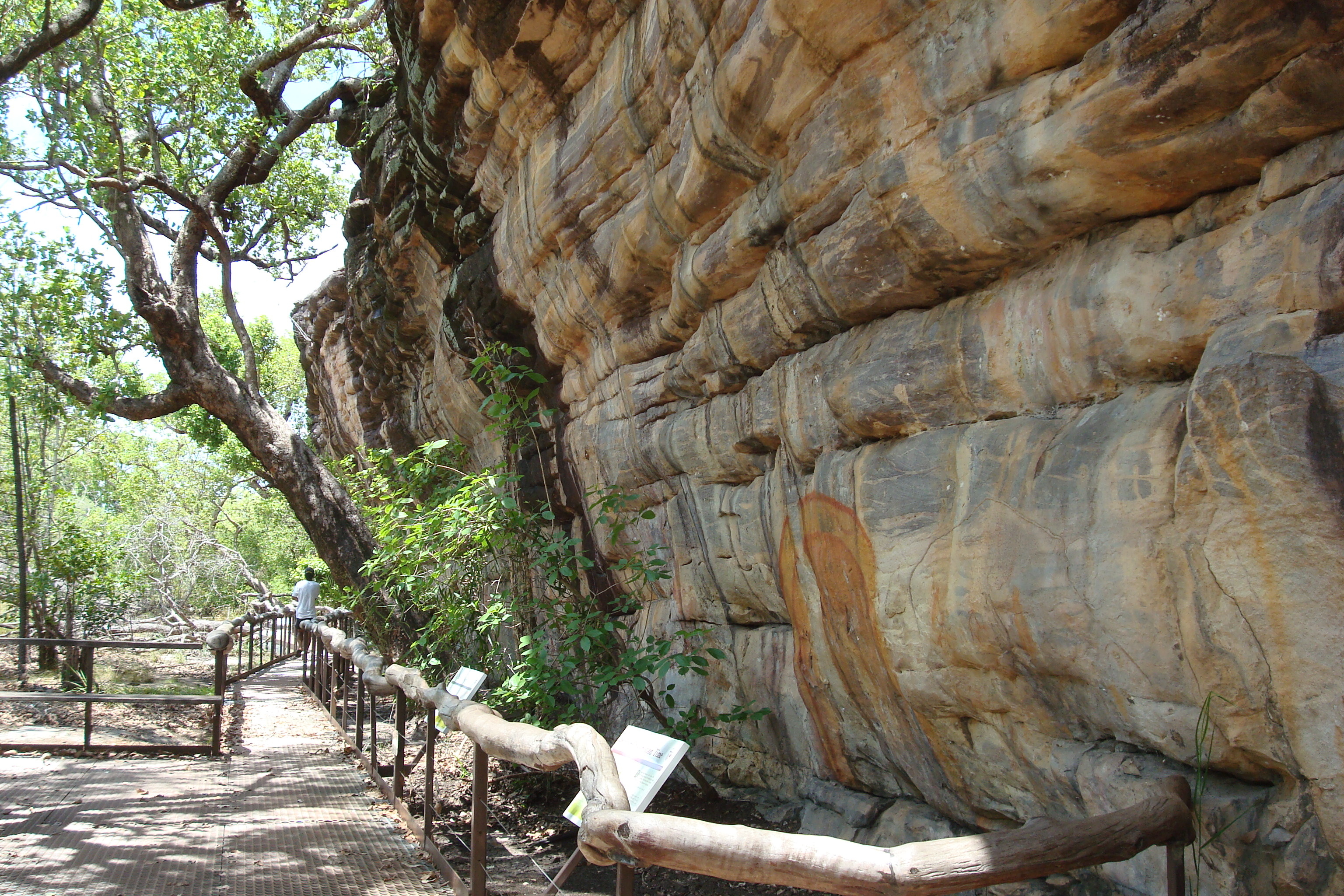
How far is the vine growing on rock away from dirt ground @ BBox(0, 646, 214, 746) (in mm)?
2408

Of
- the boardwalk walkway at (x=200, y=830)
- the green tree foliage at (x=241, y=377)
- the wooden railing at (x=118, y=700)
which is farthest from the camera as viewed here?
the green tree foliage at (x=241, y=377)

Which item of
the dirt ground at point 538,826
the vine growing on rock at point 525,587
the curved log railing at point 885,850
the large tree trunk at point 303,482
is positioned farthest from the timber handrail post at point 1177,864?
the large tree trunk at point 303,482

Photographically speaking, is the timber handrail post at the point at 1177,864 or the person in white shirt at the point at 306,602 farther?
the person in white shirt at the point at 306,602

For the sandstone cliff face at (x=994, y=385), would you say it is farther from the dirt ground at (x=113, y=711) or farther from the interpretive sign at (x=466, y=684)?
the dirt ground at (x=113, y=711)

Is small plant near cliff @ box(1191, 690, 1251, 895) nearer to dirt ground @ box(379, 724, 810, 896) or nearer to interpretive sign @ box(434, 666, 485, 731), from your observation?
dirt ground @ box(379, 724, 810, 896)

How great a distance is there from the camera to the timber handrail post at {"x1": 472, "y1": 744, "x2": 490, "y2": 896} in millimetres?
2957

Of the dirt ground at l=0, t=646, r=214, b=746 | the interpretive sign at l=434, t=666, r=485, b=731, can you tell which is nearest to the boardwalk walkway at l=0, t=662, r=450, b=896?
the interpretive sign at l=434, t=666, r=485, b=731

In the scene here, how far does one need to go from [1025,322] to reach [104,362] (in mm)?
19649

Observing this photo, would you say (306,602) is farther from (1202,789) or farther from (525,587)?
(1202,789)

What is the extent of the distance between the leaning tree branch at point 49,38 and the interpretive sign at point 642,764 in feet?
25.9

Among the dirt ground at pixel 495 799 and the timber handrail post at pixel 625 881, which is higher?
the timber handrail post at pixel 625 881

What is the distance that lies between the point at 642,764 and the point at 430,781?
1.71 meters

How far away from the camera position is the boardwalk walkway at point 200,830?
11.4ft

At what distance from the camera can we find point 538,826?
15.8 feet
